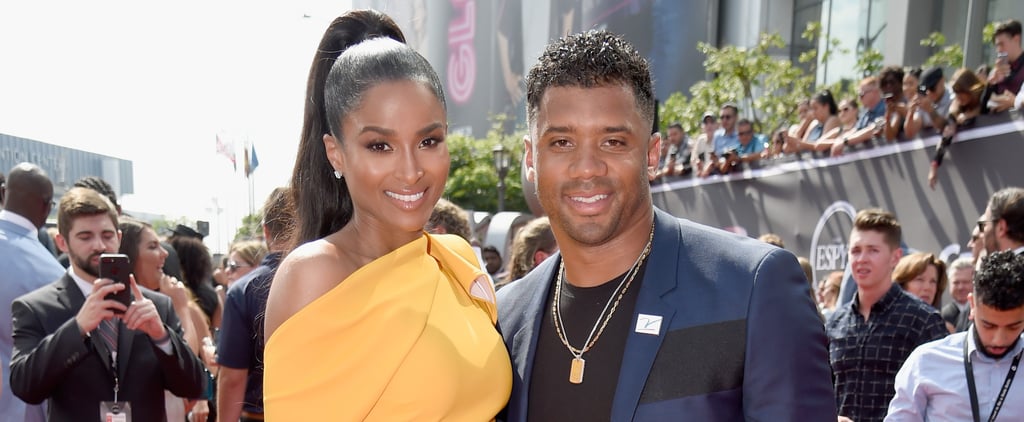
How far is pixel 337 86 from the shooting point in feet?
7.26

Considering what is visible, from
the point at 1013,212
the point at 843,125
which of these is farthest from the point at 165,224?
the point at 1013,212

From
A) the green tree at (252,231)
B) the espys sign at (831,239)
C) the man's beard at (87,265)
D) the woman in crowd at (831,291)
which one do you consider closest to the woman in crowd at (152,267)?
the green tree at (252,231)

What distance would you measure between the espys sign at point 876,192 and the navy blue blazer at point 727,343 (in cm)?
527

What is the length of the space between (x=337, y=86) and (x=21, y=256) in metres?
3.21

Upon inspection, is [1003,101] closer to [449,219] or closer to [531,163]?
[449,219]

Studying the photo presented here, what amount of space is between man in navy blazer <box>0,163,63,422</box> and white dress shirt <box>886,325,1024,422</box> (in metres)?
4.28

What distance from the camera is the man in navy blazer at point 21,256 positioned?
174 inches

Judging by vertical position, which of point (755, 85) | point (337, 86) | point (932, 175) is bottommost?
point (932, 175)

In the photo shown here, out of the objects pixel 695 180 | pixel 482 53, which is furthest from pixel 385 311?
pixel 482 53

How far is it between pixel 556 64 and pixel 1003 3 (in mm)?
17486

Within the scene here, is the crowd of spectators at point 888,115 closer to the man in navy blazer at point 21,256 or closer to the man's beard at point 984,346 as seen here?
the man's beard at point 984,346

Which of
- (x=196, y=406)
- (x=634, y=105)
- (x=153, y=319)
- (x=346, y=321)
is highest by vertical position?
(x=634, y=105)

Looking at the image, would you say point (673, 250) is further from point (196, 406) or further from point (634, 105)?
point (196, 406)

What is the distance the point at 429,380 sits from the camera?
2.18 meters
